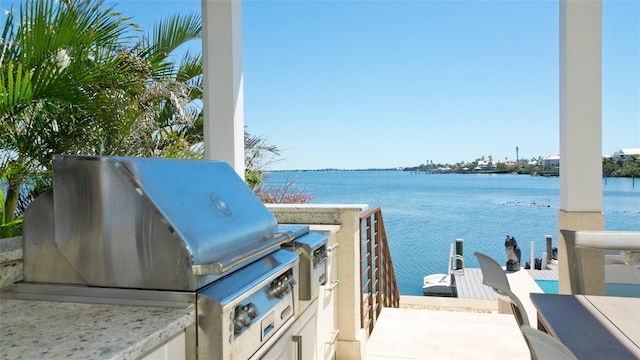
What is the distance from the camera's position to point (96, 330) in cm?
98

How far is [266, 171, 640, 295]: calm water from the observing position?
2180cm

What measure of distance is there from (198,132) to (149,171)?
4343 millimetres

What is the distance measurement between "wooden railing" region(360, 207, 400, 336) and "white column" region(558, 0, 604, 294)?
1.39 metres

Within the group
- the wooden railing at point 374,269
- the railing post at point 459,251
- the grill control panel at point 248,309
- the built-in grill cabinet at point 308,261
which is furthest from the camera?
the railing post at point 459,251

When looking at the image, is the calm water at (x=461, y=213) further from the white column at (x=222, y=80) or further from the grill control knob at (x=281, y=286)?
the grill control knob at (x=281, y=286)

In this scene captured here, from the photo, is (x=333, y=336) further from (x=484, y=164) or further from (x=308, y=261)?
(x=484, y=164)

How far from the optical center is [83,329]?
988 mm

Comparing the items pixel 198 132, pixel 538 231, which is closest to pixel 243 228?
pixel 198 132

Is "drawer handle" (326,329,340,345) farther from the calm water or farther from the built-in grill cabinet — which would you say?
the calm water

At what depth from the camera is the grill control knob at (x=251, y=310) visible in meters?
1.31

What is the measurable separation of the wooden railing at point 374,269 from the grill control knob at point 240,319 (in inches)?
83.5

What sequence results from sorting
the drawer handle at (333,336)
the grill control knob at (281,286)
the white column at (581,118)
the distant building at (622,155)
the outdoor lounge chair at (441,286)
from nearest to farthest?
1. the grill control knob at (281,286)
2. the drawer handle at (333,336)
3. the white column at (581,118)
4. the distant building at (622,155)
5. the outdoor lounge chair at (441,286)

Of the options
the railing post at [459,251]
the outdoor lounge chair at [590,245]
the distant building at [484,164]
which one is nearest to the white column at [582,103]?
the outdoor lounge chair at [590,245]

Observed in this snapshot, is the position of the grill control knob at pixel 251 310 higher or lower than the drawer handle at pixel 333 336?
higher
